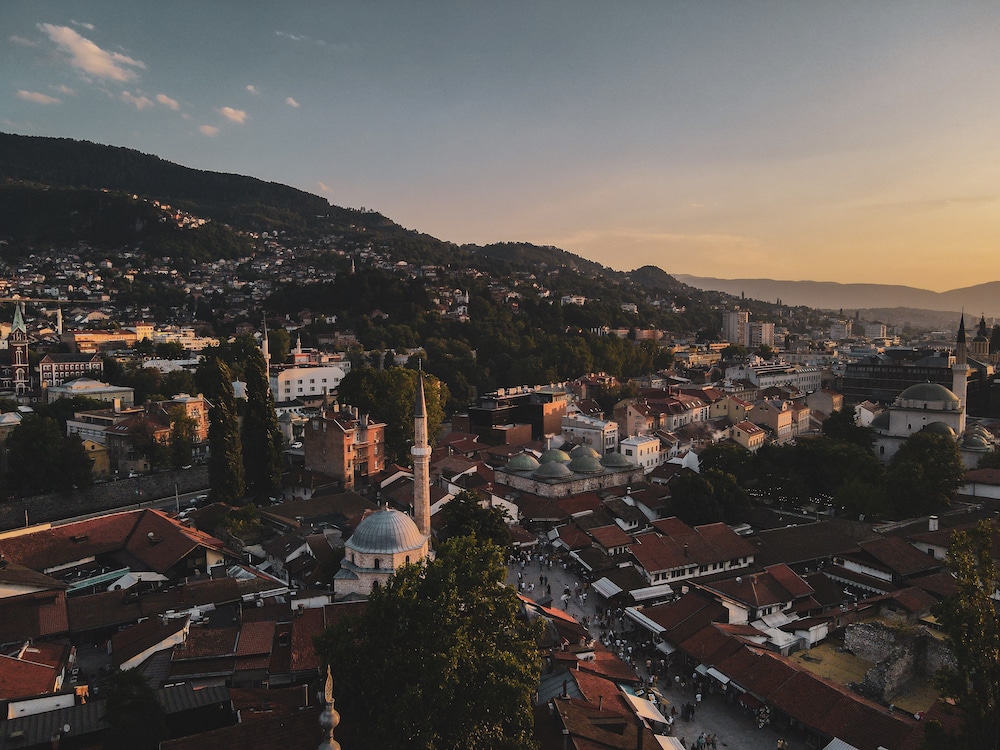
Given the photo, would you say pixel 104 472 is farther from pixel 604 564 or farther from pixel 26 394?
pixel 604 564

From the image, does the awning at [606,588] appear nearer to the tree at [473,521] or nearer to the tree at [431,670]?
the tree at [473,521]

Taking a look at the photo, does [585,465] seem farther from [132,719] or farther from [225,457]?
[132,719]

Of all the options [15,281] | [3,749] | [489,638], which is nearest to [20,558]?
[3,749]

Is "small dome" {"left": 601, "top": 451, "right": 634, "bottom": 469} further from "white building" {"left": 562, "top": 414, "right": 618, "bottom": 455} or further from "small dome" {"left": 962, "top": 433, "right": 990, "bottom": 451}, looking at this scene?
"small dome" {"left": 962, "top": 433, "right": 990, "bottom": 451}

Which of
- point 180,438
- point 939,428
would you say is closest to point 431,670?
point 180,438

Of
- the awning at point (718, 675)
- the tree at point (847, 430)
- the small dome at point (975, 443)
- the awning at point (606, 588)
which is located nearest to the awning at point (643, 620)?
the awning at point (606, 588)
